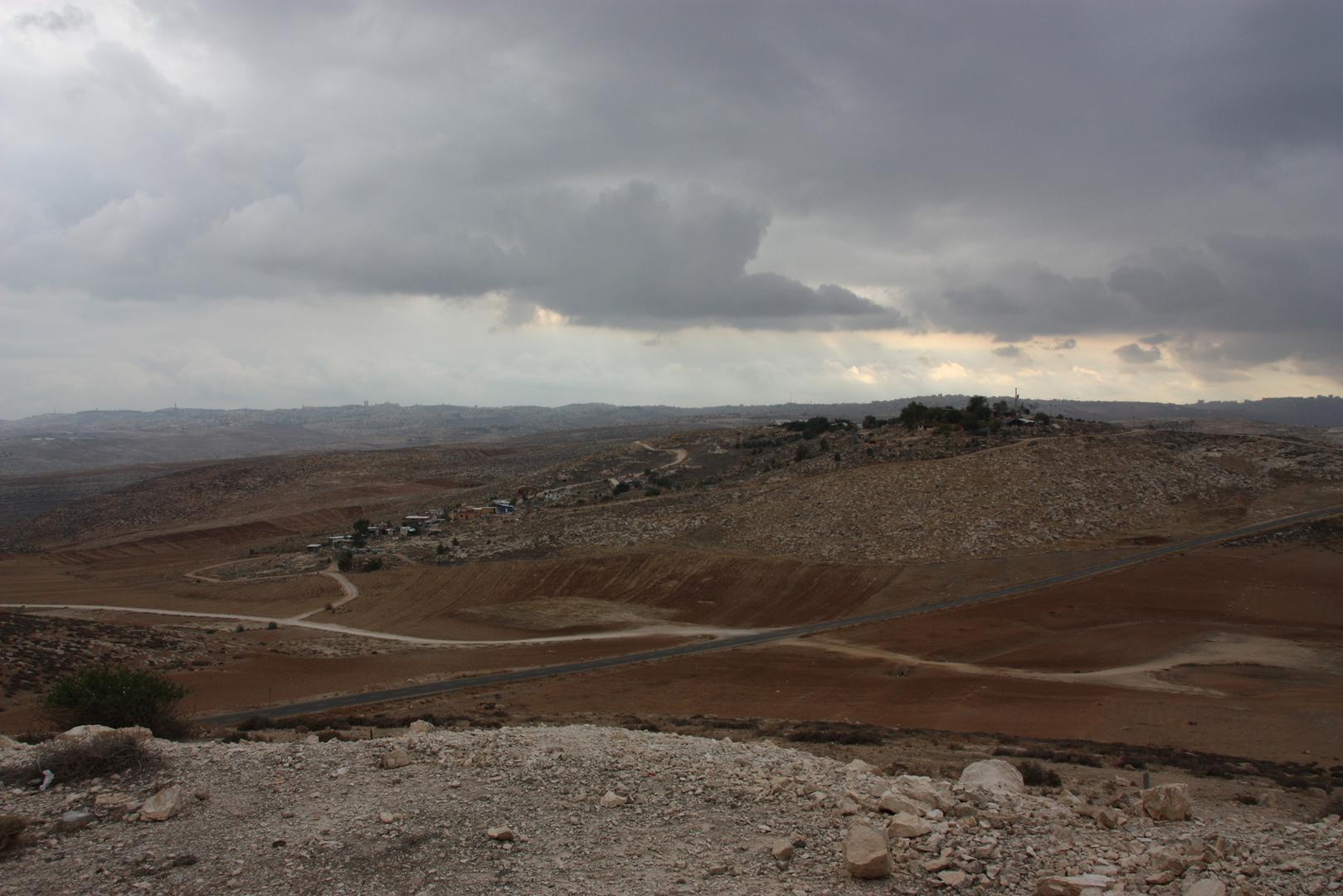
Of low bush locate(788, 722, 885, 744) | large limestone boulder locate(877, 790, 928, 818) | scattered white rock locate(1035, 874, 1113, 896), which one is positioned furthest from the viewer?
low bush locate(788, 722, 885, 744)

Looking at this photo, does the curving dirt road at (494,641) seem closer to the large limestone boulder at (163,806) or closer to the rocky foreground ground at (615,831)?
the rocky foreground ground at (615,831)

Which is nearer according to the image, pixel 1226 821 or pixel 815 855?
pixel 815 855

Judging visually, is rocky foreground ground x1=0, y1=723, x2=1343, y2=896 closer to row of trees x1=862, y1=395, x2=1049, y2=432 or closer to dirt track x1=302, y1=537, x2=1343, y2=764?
dirt track x1=302, y1=537, x2=1343, y2=764

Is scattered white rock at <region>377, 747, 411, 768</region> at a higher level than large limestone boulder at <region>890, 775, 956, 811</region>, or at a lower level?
lower

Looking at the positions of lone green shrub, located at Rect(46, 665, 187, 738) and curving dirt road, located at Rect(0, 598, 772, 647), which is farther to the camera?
curving dirt road, located at Rect(0, 598, 772, 647)

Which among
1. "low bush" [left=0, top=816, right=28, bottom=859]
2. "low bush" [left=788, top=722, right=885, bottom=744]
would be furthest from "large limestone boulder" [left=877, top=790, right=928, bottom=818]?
"low bush" [left=0, top=816, right=28, bottom=859]

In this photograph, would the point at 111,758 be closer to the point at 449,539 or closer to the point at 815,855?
the point at 815,855

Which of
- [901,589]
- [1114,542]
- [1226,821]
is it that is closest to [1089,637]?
[901,589]
